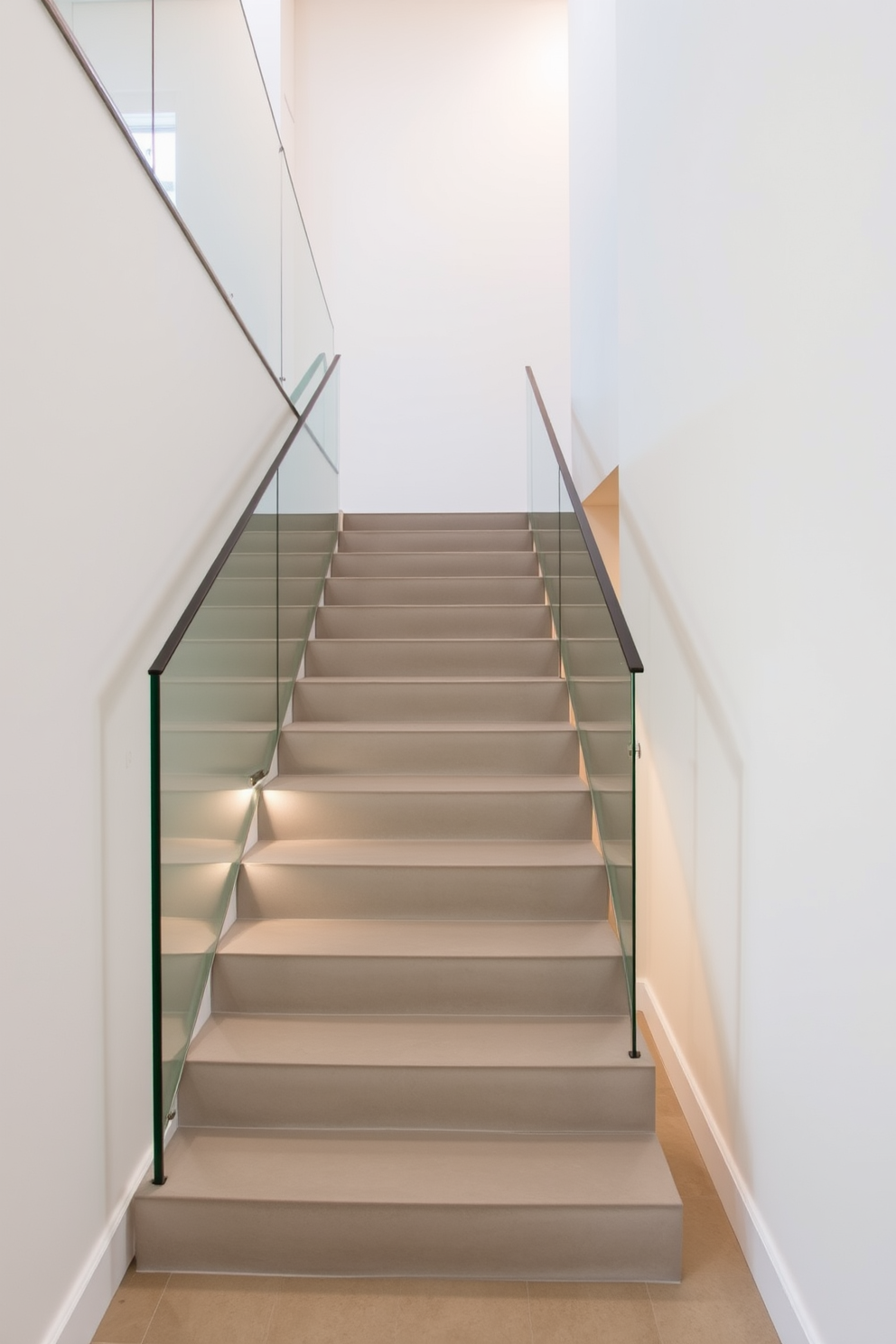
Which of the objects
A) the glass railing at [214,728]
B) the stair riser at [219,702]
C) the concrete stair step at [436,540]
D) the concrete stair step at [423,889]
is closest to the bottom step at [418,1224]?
the glass railing at [214,728]

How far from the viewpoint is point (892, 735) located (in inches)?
55.6

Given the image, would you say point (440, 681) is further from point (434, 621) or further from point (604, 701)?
point (604, 701)

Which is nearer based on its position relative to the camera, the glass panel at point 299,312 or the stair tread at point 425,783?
the stair tread at point 425,783

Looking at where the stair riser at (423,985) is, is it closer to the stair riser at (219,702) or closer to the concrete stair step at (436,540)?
the stair riser at (219,702)

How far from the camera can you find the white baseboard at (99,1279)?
69.6 inches

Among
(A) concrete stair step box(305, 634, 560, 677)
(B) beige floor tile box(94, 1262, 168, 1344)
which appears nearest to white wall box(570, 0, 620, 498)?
(A) concrete stair step box(305, 634, 560, 677)

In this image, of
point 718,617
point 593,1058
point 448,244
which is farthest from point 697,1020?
point 448,244

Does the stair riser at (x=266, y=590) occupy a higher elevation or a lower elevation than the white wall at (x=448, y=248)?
lower

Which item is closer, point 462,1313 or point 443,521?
point 462,1313

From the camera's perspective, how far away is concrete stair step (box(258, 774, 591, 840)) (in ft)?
10.4

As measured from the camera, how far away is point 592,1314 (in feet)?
6.30

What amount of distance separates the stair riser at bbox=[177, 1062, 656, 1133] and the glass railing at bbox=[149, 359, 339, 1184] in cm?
15

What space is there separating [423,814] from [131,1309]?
1.64m

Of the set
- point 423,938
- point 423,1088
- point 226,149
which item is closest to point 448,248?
point 226,149
